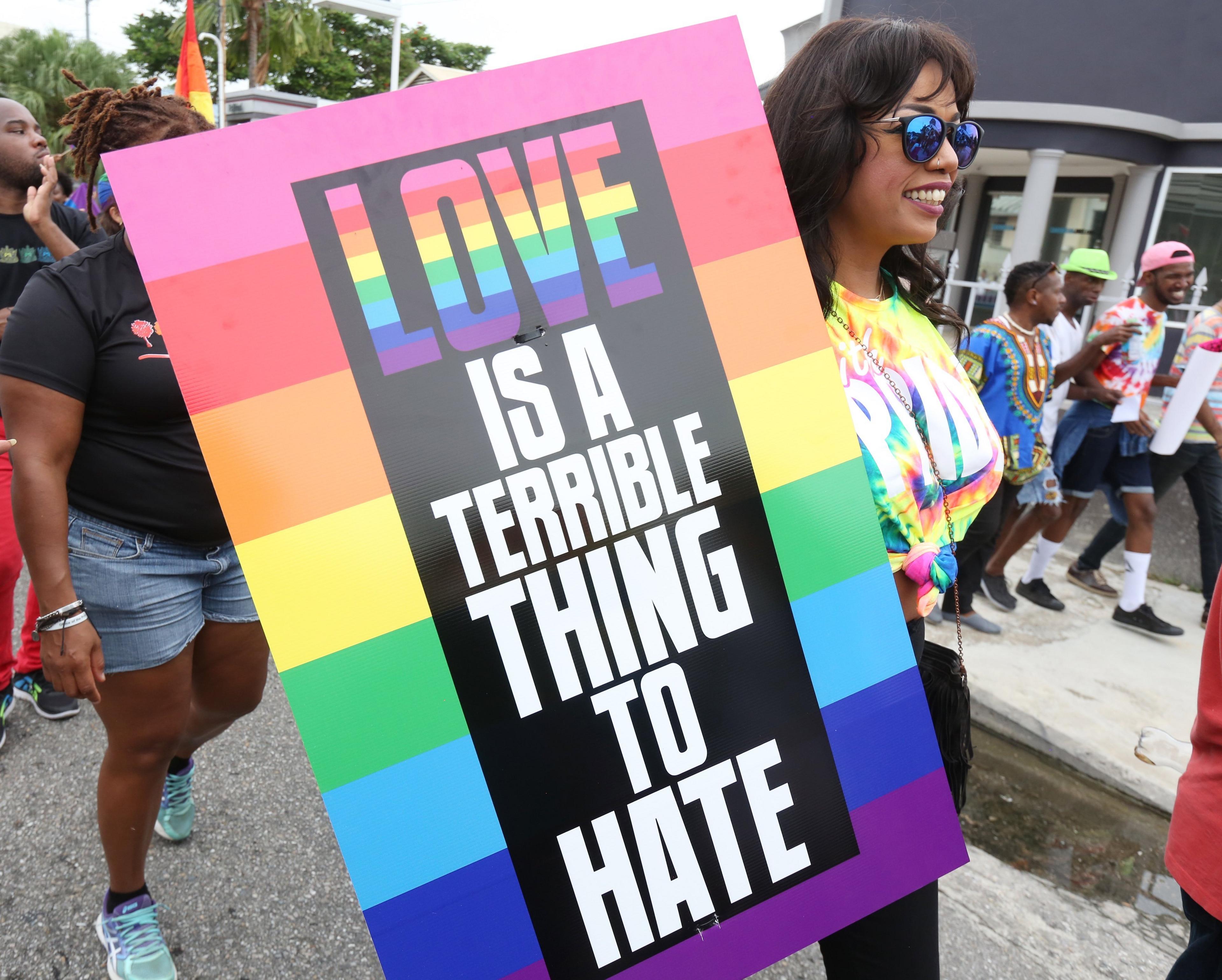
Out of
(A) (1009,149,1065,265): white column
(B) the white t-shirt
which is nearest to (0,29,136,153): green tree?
(A) (1009,149,1065,265): white column

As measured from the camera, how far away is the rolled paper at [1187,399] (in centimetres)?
417

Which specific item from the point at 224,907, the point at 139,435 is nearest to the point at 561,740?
the point at 139,435

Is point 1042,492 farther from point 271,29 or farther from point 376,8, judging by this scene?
point 271,29

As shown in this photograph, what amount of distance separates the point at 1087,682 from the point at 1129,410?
153cm

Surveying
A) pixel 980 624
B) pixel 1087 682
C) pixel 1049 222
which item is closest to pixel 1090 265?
pixel 980 624

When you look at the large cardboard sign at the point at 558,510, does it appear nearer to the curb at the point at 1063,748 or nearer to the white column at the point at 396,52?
the curb at the point at 1063,748

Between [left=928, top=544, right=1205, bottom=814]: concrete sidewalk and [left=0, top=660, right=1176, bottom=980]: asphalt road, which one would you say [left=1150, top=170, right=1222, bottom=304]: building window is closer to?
[left=928, top=544, right=1205, bottom=814]: concrete sidewalk

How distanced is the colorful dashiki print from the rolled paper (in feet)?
2.01

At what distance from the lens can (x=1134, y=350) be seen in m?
4.88

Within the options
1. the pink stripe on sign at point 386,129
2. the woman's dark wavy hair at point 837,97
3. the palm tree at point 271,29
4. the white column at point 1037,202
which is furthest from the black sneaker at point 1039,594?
the palm tree at point 271,29

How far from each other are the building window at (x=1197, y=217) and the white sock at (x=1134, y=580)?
5.33 m

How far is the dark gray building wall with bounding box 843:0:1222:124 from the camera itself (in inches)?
330

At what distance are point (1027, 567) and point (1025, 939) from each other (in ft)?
12.1

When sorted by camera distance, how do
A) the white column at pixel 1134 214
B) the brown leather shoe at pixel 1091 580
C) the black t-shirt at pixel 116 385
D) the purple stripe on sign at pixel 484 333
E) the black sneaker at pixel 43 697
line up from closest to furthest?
the purple stripe on sign at pixel 484 333 < the black t-shirt at pixel 116 385 < the black sneaker at pixel 43 697 < the brown leather shoe at pixel 1091 580 < the white column at pixel 1134 214
